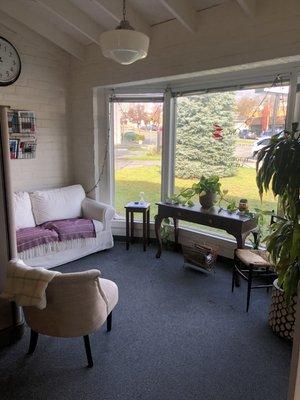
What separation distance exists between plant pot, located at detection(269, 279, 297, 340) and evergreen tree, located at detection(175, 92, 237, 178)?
1644mm

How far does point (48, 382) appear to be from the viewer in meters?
2.02

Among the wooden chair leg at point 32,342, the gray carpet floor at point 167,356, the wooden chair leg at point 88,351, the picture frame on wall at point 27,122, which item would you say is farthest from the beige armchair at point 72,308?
the picture frame on wall at point 27,122

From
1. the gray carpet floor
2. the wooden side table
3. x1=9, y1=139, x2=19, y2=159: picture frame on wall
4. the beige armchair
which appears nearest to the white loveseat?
the wooden side table

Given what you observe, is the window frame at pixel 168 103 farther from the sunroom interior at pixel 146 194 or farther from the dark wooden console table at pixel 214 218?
the dark wooden console table at pixel 214 218

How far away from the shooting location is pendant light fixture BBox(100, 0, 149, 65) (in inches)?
77.5

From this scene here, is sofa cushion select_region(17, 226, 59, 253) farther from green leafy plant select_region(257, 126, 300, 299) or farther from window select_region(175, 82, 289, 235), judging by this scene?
green leafy plant select_region(257, 126, 300, 299)

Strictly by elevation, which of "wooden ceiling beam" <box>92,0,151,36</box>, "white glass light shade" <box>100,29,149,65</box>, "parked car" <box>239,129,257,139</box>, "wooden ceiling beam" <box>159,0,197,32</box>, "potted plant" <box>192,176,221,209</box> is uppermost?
"wooden ceiling beam" <box>92,0,151,36</box>

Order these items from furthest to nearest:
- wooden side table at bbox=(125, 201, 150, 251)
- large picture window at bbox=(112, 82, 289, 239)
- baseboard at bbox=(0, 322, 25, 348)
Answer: wooden side table at bbox=(125, 201, 150, 251)
large picture window at bbox=(112, 82, 289, 239)
baseboard at bbox=(0, 322, 25, 348)

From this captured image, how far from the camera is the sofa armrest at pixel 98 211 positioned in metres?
3.99

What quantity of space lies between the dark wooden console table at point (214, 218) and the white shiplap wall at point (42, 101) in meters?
1.72

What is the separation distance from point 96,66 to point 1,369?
3539 millimetres

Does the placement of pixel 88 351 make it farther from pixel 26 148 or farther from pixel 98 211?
pixel 26 148

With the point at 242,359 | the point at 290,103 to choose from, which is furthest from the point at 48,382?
the point at 290,103

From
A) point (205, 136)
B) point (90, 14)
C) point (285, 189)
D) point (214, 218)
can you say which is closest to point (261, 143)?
point (285, 189)
